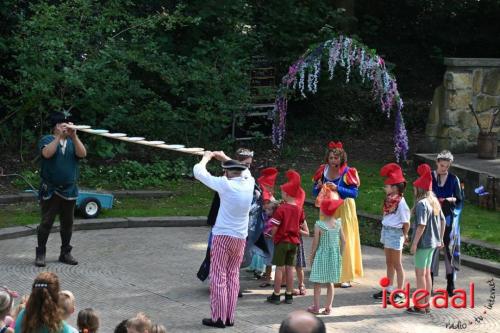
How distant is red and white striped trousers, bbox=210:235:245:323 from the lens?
922 centimetres

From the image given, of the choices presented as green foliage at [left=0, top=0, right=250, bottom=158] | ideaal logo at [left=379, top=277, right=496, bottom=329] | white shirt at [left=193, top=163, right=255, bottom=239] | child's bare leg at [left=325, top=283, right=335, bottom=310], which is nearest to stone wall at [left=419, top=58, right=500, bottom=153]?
green foliage at [left=0, top=0, right=250, bottom=158]

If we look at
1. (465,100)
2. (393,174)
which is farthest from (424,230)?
(465,100)

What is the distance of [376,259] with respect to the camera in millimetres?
12148

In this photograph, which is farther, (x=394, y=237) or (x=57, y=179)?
(x=57, y=179)

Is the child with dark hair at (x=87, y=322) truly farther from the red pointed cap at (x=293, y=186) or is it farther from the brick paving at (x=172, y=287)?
the red pointed cap at (x=293, y=186)

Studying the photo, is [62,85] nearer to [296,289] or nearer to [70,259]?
[70,259]

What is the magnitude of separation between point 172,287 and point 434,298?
2.91 metres

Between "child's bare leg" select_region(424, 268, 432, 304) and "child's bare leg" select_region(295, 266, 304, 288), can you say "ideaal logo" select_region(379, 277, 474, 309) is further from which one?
"child's bare leg" select_region(295, 266, 304, 288)

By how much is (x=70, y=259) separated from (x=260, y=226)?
94.0 inches

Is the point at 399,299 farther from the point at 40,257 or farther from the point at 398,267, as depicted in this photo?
the point at 40,257

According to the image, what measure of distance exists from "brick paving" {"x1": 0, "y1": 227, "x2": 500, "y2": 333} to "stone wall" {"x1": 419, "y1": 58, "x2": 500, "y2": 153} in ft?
16.2

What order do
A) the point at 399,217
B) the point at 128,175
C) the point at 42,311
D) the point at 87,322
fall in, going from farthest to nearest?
the point at 128,175 → the point at 399,217 → the point at 87,322 → the point at 42,311

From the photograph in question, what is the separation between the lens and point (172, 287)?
1060 centimetres

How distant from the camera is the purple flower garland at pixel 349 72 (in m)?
16.5
